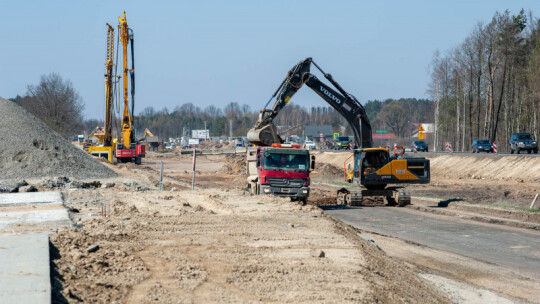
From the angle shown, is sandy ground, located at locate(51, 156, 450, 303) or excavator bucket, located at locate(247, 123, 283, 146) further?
excavator bucket, located at locate(247, 123, 283, 146)

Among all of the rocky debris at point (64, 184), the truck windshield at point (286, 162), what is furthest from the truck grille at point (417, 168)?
the rocky debris at point (64, 184)

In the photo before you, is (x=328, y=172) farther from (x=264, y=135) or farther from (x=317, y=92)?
(x=264, y=135)

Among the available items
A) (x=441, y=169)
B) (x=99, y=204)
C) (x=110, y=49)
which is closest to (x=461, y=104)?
(x=441, y=169)

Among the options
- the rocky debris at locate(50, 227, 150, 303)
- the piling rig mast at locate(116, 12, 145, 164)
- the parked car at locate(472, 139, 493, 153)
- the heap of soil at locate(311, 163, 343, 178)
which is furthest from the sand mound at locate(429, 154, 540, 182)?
the rocky debris at locate(50, 227, 150, 303)

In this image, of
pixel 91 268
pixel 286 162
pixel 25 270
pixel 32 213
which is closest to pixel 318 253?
pixel 91 268

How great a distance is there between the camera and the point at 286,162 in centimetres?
2411

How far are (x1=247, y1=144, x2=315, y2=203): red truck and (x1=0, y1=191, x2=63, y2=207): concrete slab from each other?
24.9 ft

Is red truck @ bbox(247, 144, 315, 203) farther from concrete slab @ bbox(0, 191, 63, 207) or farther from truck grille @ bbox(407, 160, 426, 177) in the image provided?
concrete slab @ bbox(0, 191, 63, 207)

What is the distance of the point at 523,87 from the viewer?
6881cm

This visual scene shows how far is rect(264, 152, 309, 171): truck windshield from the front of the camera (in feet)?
78.7

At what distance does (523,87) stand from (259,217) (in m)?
60.4

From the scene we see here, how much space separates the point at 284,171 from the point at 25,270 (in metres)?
16.5

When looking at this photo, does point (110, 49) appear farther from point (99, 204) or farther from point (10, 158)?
point (99, 204)

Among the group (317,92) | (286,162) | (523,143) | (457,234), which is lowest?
(457,234)
